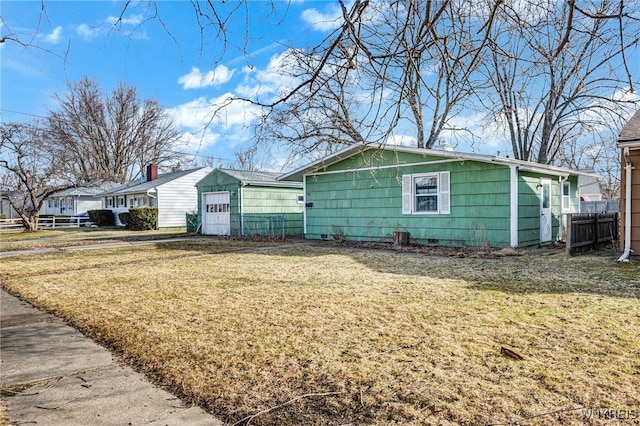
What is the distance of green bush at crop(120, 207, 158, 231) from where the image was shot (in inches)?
932

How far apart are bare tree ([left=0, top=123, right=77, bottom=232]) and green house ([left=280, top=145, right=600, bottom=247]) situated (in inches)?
660

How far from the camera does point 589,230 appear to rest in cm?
1039

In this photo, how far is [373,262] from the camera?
29.4 feet

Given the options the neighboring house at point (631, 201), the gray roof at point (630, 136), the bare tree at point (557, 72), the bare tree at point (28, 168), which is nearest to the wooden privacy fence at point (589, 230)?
the neighboring house at point (631, 201)

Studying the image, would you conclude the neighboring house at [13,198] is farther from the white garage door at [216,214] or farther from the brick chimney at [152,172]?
the white garage door at [216,214]

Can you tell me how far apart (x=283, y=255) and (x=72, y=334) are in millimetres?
6695

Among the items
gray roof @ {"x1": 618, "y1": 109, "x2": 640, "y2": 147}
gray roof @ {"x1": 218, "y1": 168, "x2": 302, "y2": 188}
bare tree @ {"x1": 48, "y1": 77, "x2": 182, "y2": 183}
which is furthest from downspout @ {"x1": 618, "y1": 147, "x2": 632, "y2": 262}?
bare tree @ {"x1": 48, "y1": 77, "x2": 182, "y2": 183}

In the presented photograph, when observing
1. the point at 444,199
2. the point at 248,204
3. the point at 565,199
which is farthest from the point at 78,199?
the point at 565,199

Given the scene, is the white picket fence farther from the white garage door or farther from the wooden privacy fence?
the wooden privacy fence

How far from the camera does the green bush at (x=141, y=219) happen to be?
77.7ft

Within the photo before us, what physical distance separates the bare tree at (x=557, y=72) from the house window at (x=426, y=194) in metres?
2.50

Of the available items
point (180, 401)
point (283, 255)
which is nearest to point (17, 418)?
point (180, 401)

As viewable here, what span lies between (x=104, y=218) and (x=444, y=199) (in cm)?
2615

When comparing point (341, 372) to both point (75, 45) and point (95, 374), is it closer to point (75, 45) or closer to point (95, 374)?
point (95, 374)
